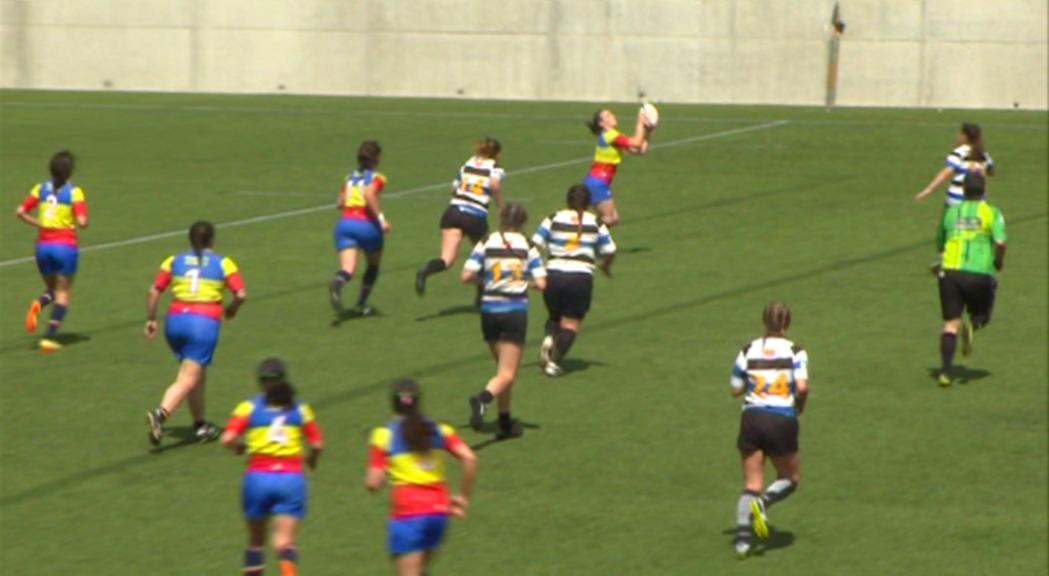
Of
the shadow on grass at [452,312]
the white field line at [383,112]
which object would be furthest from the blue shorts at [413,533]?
the white field line at [383,112]

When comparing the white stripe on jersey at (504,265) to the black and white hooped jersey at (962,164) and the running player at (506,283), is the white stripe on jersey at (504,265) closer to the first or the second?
the running player at (506,283)

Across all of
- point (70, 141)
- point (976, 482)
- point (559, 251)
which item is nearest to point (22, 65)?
point (70, 141)

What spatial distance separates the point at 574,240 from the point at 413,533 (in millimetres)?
8016

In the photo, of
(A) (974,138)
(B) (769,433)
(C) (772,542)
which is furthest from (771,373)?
(A) (974,138)

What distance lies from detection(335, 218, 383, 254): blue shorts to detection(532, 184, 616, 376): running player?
3.28m

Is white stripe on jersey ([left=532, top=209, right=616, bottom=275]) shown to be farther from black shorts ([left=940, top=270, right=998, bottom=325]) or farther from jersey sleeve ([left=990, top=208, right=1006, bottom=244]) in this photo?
jersey sleeve ([left=990, top=208, right=1006, bottom=244])

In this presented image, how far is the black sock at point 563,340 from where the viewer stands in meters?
21.0

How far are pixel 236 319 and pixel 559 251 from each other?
549 centimetres

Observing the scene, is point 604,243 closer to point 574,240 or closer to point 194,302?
point 574,240

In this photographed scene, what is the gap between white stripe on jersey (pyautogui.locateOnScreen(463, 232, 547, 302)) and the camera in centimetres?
1827

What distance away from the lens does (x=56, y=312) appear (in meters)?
22.6

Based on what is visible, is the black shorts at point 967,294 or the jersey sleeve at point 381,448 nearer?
the jersey sleeve at point 381,448

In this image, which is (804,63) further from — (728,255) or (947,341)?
(947,341)

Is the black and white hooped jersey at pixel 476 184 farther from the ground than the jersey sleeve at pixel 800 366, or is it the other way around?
the black and white hooped jersey at pixel 476 184
